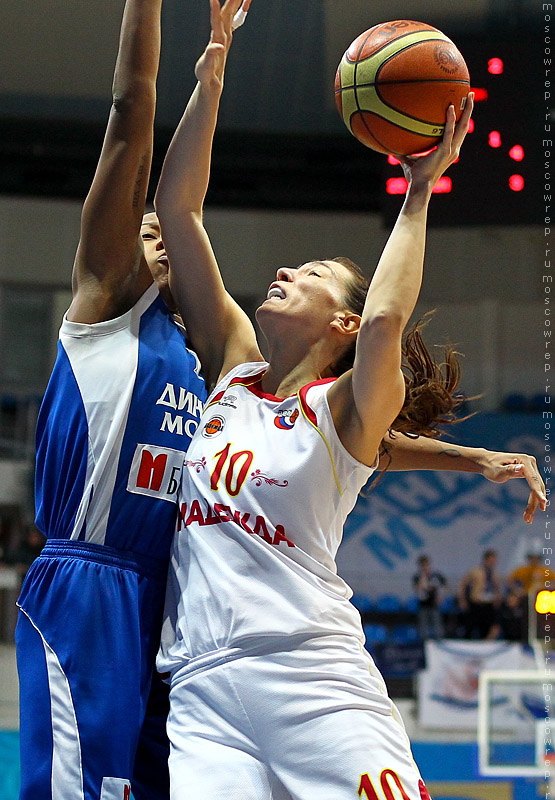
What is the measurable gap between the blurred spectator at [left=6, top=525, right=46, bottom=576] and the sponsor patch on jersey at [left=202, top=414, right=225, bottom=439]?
35.9 ft

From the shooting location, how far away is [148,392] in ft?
8.60

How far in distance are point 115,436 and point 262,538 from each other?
0.52 m

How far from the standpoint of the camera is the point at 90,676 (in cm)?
238

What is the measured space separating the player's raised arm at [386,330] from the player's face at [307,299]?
0.31 metres

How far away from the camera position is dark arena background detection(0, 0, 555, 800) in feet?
32.2

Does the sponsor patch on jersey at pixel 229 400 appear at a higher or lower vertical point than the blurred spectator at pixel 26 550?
higher

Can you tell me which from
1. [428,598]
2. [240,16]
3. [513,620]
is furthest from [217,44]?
[428,598]

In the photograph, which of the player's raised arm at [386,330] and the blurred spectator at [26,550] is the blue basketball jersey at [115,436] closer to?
the player's raised arm at [386,330]

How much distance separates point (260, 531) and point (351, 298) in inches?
31.2

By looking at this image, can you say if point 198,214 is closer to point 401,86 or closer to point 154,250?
point 154,250

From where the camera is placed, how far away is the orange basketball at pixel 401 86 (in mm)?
2518

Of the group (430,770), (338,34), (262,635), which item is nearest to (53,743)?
(262,635)

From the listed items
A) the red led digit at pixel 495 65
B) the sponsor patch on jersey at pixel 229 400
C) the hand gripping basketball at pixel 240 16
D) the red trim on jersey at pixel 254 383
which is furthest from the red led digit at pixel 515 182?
the sponsor patch on jersey at pixel 229 400

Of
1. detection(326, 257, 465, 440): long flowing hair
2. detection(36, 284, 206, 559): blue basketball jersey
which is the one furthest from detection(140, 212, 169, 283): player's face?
detection(326, 257, 465, 440): long flowing hair
